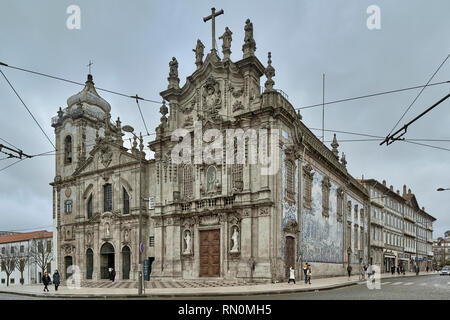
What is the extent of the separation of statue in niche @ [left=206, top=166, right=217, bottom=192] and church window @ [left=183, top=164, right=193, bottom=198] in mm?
1619

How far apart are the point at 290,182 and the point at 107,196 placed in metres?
17.5

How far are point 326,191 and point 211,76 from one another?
1498 cm

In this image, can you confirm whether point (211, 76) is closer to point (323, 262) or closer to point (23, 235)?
point (323, 262)

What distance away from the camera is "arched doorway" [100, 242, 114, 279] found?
36.2 m

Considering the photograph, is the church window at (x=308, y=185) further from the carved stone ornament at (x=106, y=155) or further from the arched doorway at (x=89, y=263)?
the arched doorway at (x=89, y=263)

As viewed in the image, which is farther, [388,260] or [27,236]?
[27,236]

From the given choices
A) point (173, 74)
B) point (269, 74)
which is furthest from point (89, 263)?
point (269, 74)

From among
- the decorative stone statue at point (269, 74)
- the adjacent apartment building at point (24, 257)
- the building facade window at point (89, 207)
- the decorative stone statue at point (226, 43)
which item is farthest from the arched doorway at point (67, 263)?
the decorative stone statue at point (269, 74)

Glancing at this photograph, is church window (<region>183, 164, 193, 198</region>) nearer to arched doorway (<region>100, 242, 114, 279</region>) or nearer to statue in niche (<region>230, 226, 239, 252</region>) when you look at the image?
statue in niche (<region>230, 226, 239, 252</region>)

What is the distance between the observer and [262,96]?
27828mm

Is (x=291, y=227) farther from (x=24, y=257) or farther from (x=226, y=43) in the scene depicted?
(x=24, y=257)

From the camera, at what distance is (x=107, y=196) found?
124 ft

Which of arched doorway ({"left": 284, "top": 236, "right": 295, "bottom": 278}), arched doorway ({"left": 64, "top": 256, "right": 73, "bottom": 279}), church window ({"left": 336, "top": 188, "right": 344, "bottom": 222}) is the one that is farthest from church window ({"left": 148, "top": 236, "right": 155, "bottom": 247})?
church window ({"left": 336, "top": 188, "right": 344, "bottom": 222})

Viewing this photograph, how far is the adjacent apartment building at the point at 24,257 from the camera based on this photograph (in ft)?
208
